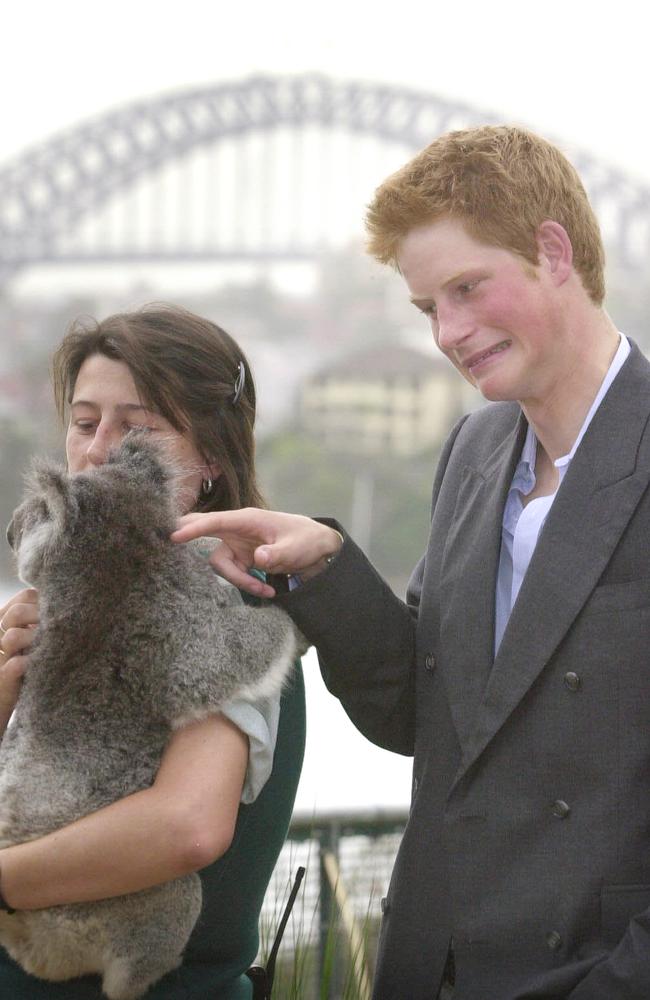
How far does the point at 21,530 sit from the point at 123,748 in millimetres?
297

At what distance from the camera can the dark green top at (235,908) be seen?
110 cm

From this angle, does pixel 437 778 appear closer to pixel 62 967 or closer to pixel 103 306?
pixel 62 967

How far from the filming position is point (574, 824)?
1.08 meters

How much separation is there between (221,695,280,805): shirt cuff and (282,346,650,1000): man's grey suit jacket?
18 cm

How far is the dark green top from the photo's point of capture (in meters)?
1.10

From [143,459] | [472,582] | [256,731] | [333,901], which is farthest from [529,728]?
[333,901]

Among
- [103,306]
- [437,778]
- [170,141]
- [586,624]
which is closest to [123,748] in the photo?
[437,778]

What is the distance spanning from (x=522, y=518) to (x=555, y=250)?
0.33 meters

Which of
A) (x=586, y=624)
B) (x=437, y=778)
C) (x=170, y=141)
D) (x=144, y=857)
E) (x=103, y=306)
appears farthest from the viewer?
(x=170, y=141)

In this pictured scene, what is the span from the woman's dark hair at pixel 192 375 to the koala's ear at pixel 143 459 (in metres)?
0.10

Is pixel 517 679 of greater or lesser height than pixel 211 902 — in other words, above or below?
above

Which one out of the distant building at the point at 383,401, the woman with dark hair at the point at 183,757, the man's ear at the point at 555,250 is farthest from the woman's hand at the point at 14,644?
the distant building at the point at 383,401

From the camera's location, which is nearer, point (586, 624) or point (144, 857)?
point (144, 857)

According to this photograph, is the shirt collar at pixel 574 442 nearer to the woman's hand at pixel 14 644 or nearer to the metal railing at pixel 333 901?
the woman's hand at pixel 14 644
